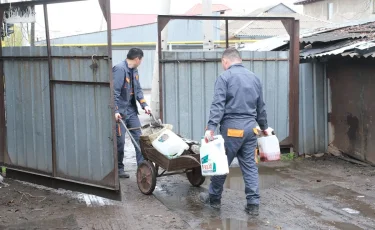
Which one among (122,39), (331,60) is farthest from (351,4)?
(331,60)

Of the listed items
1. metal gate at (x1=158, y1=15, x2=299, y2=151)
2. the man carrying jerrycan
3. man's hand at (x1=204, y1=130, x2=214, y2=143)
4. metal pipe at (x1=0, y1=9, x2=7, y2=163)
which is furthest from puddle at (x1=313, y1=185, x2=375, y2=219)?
metal pipe at (x1=0, y1=9, x2=7, y2=163)

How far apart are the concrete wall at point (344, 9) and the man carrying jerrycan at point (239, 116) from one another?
27.6 metres

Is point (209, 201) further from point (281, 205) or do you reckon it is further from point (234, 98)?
point (234, 98)

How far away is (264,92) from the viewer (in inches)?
340

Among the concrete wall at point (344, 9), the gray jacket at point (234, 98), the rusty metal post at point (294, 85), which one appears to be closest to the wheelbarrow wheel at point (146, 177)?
the gray jacket at point (234, 98)

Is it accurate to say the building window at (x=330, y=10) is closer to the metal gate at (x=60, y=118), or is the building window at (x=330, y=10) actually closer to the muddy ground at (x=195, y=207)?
the muddy ground at (x=195, y=207)

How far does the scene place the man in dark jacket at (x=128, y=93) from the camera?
6.83 meters

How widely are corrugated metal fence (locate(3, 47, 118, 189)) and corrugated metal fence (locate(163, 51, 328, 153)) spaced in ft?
7.48

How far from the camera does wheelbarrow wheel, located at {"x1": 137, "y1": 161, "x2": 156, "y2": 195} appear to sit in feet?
20.2

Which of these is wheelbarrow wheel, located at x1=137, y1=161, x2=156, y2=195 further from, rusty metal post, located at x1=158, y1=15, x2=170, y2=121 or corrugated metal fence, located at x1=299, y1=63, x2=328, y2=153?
corrugated metal fence, located at x1=299, y1=63, x2=328, y2=153

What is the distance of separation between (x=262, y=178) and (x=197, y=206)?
1.90m

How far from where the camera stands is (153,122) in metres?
6.48

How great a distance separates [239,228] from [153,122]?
203 centimetres

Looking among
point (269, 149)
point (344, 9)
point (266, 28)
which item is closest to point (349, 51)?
point (269, 149)
